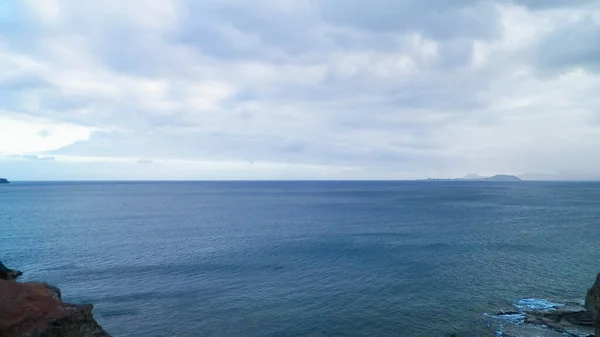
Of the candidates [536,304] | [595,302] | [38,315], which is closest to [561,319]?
[536,304]

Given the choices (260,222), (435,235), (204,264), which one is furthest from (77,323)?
(260,222)

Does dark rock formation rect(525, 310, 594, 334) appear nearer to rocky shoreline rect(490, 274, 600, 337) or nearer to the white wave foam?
rocky shoreline rect(490, 274, 600, 337)

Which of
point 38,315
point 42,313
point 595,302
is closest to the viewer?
point 38,315

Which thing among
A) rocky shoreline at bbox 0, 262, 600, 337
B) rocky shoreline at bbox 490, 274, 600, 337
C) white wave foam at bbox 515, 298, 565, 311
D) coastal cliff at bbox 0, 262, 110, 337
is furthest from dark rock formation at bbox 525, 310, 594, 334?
coastal cliff at bbox 0, 262, 110, 337

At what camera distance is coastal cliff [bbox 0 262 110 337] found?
81.1 feet

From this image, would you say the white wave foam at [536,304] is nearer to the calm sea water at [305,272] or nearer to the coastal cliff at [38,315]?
the calm sea water at [305,272]

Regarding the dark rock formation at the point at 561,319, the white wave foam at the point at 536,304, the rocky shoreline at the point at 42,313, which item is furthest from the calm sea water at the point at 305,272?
the rocky shoreline at the point at 42,313

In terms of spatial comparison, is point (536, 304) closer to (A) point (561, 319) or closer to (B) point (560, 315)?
(B) point (560, 315)

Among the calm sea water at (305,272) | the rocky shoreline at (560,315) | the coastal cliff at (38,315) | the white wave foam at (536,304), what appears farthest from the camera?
the white wave foam at (536,304)

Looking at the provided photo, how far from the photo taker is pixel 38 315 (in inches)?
1021

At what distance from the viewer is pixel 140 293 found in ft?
180

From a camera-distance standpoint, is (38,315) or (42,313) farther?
(42,313)

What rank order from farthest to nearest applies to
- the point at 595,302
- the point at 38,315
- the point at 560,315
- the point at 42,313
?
the point at 560,315, the point at 595,302, the point at 42,313, the point at 38,315

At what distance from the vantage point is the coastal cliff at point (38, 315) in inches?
973
